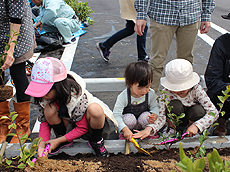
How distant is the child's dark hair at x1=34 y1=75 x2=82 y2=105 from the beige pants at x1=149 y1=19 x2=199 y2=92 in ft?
3.52

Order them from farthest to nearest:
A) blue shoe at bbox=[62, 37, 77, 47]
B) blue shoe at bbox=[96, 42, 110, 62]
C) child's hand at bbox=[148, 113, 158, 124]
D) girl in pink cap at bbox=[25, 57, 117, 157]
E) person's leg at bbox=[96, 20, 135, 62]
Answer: blue shoe at bbox=[62, 37, 77, 47]
blue shoe at bbox=[96, 42, 110, 62]
person's leg at bbox=[96, 20, 135, 62]
child's hand at bbox=[148, 113, 158, 124]
girl in pink cap at bbox=[25, 57, 117, 157]

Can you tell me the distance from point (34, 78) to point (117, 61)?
9.30 ft

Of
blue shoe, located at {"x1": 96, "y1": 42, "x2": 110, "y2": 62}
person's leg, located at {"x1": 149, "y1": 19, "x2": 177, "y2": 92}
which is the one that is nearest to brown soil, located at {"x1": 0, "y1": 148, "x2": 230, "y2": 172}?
person's leg, located at {"x1": 149, "y1": 19, "x2": 177, "y2": 92}

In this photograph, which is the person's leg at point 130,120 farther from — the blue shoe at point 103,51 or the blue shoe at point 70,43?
the blue shoe at point 70,43

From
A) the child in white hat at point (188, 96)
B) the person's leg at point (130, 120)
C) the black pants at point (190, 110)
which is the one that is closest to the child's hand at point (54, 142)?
the person's leg at point (130, 120)

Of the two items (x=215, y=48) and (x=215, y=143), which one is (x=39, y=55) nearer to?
(x=215, y=48)

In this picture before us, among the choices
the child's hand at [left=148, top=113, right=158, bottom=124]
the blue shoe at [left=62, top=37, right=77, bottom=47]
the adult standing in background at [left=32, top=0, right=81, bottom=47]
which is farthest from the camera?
the blue shoe at [left=62, top=37, right=77, bottom=47]

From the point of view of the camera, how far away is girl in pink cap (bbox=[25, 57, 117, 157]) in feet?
5.65

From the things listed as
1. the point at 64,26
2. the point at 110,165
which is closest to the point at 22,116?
the point at 110,165

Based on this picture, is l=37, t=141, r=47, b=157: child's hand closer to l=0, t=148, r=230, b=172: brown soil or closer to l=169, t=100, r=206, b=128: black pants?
l=0, t=148, r=230, b=172: brown soil

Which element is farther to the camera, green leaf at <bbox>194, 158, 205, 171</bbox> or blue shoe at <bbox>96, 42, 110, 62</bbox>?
blue shoe at <bbox>96, 42, 110, 62</bbox>

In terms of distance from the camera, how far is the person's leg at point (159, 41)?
2.49 metres

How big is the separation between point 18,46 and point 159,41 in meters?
1.43

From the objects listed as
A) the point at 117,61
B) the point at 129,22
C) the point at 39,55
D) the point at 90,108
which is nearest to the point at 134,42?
the point at 117,61
